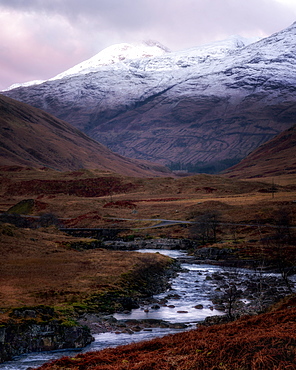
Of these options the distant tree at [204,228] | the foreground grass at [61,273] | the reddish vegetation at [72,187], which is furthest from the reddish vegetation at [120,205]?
the foreground grass at [61,273]

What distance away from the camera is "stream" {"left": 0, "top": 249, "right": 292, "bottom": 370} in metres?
24.8

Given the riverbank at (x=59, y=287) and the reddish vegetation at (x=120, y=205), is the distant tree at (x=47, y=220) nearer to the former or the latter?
the reddish vegetation at (x=120, y=205)

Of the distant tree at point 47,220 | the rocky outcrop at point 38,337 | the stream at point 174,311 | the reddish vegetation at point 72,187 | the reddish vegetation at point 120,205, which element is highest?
the reddish vegetation at point 72,187

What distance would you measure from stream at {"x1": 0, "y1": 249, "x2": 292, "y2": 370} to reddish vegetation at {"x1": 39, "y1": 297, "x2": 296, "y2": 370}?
7.60m

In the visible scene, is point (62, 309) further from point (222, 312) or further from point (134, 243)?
point (134, 243)

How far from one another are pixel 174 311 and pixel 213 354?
22.5 m

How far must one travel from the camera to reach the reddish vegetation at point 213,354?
12945 mm

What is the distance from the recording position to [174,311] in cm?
3581

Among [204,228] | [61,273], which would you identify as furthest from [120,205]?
[61,273]

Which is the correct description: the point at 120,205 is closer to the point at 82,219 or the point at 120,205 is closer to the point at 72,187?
the point at 82,219

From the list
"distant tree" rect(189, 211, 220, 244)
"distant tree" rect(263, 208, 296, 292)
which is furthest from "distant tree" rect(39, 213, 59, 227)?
"distant tree" rect(263, 208, 296, 292)

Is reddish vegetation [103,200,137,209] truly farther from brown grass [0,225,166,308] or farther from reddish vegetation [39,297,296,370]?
reddish vegetation [39,297,296,370]

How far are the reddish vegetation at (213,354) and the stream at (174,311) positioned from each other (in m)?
7.60

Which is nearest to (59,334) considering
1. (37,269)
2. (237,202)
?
(37,269)
